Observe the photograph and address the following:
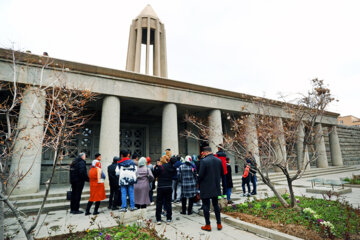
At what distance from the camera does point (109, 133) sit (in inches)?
370

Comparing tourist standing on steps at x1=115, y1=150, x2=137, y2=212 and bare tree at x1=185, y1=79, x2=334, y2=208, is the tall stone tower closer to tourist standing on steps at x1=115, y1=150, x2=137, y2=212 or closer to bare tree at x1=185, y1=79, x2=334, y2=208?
bare tree at x1=185, y1=79, x2=334, y2=208

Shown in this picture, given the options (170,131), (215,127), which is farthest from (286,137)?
(170,131)

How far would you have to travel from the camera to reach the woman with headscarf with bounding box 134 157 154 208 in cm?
582

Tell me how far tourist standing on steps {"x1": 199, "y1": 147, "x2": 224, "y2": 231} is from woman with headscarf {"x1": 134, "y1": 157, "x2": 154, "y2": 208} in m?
1.89

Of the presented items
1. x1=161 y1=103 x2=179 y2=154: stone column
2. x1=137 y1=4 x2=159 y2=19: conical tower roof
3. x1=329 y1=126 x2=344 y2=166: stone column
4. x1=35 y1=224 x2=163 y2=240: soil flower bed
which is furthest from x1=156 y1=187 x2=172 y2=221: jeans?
x1=329 y1=126 x2=344 y2=166: stone column

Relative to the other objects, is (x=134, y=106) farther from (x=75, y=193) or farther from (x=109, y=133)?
(x=75, y=193)

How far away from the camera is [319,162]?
1803 centimetres

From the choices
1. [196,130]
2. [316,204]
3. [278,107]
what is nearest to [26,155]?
[316,204]

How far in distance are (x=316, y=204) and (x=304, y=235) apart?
2.69 metres

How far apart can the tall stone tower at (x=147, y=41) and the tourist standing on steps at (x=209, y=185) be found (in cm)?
1355

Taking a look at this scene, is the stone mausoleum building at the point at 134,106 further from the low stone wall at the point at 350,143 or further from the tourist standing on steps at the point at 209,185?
the low stone wall at the point at 350,143

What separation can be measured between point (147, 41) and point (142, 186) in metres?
14.6

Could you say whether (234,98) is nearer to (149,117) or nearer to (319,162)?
(149,117)

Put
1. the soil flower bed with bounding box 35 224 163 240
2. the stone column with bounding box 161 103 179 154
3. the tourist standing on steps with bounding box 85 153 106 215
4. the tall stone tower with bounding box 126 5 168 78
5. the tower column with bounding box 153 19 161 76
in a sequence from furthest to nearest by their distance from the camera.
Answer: the tower column with bounding box 153 19 161 76, the tall stone tower with bounding box 126 5 168 78, the stone column with bounding box 161 103 179 154, the tourist standing on steps with bounding box 85 153 106 215, the soil flower bed with bounding box 35 224 163 240
